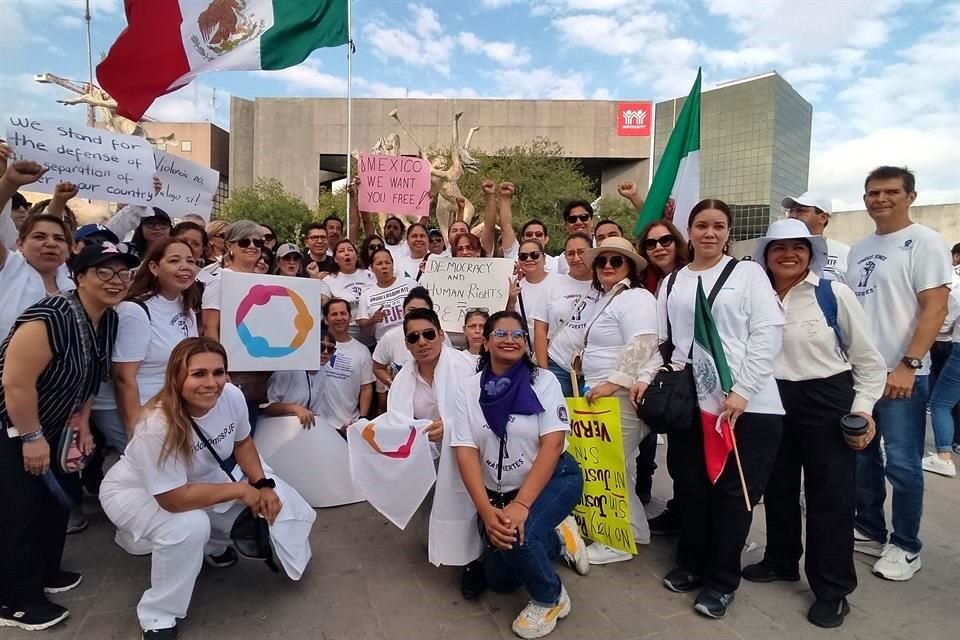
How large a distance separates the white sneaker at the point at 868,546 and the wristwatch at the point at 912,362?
1.30 m

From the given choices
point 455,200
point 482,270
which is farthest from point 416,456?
point 455,200

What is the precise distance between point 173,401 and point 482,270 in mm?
2831

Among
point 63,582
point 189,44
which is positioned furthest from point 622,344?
point 189,44

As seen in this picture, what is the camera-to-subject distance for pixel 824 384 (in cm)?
287

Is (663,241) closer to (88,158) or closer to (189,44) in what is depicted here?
(88,158)

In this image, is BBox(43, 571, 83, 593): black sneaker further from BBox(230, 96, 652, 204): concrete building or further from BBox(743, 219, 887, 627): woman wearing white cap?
BBox(230, 96, 652, 204): concrete building

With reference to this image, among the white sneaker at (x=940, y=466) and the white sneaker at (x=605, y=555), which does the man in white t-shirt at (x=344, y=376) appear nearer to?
the white sneaker at (x=605, y=555)

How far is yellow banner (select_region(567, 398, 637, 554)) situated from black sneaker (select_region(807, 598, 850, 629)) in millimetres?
920

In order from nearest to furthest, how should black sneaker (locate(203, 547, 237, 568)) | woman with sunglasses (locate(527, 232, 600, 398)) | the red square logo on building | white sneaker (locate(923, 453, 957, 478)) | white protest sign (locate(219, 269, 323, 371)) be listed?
black sneaker (locate(203, 547, 237, 568)) → white protest sign (locate(219, 269, 323, 371)) → woman with sunglasses (locate(527, 232, 600, 398)) → white sneaker (locate(923, 453, 957, 478)) → the red square logo on building

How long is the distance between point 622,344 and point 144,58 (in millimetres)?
5257

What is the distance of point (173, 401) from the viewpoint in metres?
2.62

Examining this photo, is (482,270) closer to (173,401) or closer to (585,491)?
(585,491)

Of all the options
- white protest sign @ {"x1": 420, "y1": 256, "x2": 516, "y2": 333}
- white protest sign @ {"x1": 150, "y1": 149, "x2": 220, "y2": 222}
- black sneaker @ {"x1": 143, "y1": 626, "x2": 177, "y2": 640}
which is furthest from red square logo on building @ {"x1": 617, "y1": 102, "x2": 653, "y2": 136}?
black sneaker @ {"x1": 143, "y1": 626, "x2": 177, "y2": 640}

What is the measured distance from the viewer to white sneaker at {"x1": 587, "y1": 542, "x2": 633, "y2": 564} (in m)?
3.46
